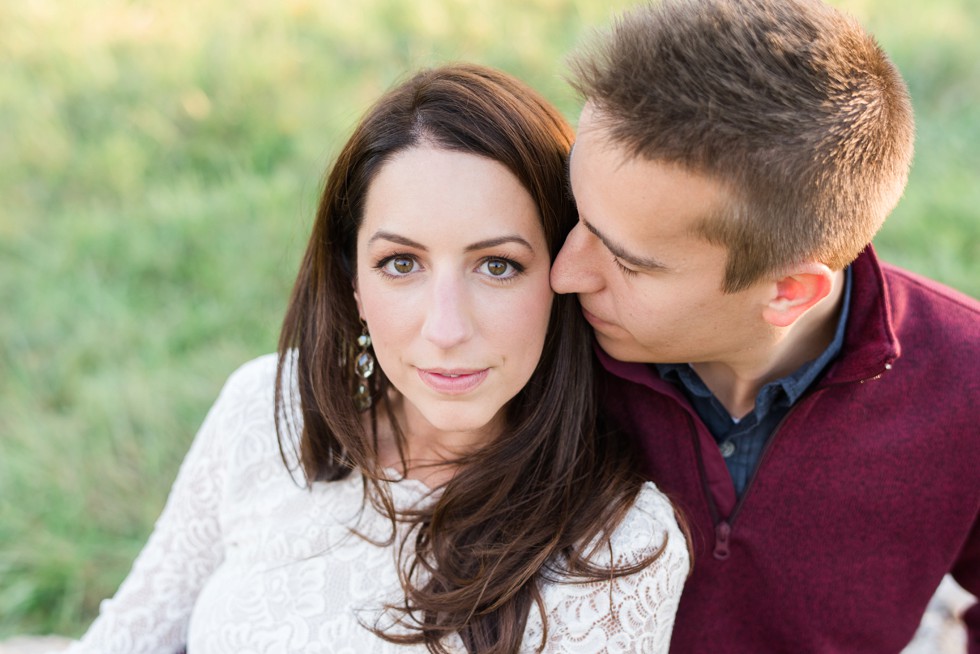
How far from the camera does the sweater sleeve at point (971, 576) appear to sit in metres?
2.36

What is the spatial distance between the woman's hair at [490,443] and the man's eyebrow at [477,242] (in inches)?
4.1

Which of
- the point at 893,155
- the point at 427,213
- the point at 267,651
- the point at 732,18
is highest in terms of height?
the point at 732,18

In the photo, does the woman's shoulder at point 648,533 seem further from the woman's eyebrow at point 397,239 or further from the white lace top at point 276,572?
the woman's eyebrow at point 397,239

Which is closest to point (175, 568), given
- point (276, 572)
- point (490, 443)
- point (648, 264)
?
point (276, 572)

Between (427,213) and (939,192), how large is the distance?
3224mm

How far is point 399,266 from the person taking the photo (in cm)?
204

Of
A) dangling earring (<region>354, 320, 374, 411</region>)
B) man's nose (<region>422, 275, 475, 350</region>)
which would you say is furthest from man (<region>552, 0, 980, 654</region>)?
dangling earring (<region>354, 320, 374, 411</region>)

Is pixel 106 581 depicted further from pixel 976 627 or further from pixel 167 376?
pixel 976 627

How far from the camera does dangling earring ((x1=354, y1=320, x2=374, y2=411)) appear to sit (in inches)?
93.4

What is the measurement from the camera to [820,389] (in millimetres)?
2176

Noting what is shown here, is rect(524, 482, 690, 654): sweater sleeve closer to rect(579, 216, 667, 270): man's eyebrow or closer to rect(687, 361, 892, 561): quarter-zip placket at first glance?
rect(687, 361, 892, 561): quarter-zip placket

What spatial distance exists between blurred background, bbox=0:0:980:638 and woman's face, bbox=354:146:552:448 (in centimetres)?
139

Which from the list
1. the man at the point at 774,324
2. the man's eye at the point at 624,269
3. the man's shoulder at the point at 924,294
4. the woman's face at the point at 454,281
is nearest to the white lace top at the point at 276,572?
the man at the point at 774,324

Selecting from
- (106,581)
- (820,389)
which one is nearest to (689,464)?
(820,389)
